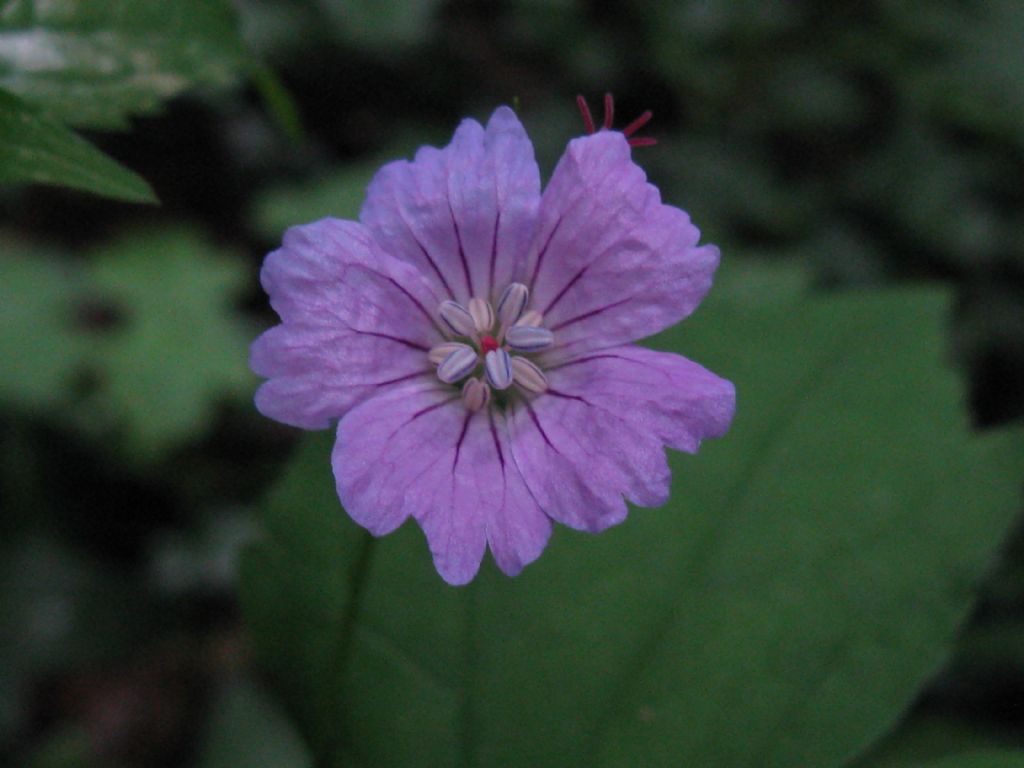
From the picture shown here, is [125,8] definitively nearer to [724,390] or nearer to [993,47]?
[724,390]

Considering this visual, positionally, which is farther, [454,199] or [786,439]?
[786,439]

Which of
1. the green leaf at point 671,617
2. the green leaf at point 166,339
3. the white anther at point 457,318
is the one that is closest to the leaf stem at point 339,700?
the green leaf at point 671,617

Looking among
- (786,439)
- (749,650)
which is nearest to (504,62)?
(786,439)

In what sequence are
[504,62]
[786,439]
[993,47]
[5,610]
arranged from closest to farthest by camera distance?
[786,439] < [5,610] < [993,47] < [504,62]

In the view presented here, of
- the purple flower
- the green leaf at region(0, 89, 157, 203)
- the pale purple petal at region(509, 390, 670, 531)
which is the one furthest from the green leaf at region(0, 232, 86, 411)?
the pale purple petal at region(509, 390, 670, 531)

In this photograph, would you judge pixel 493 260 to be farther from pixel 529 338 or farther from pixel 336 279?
pixel 336 279

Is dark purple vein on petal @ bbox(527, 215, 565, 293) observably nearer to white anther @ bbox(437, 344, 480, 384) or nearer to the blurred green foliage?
white anther @ bbox(437, 344, 480, 384)

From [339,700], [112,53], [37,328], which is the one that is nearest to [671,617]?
[339,700]
